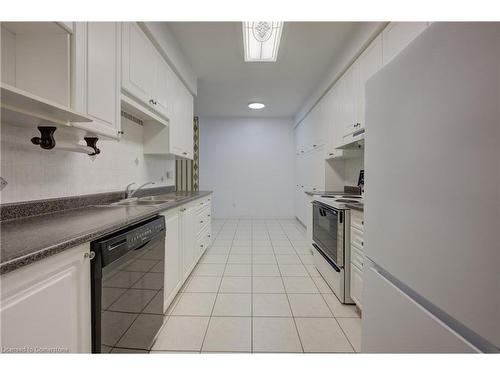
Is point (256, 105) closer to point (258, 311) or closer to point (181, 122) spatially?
point (181, 122)

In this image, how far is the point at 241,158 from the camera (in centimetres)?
607

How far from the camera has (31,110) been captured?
0.98 meters

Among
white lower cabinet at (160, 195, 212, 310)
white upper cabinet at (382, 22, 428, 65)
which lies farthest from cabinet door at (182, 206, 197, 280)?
white upper cabinet at (382, 22, 428, 65)

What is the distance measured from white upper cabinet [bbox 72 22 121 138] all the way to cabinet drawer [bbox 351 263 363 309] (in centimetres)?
206

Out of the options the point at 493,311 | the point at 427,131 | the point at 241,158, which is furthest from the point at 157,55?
the point at 241,158

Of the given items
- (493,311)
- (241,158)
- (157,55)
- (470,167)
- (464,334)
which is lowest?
(464,334)

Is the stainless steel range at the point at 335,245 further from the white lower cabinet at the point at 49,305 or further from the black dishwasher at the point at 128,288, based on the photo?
the white lower cabinet at the point at 49,305

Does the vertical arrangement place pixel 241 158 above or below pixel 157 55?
below

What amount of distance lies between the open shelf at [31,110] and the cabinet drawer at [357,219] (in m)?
1.86

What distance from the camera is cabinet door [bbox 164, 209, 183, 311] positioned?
1.75m

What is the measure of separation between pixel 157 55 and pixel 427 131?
2.46m

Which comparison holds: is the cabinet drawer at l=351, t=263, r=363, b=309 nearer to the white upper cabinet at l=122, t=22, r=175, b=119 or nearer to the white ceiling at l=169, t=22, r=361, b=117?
the white upper cabinet at l=122, t=22, r=175, b=119

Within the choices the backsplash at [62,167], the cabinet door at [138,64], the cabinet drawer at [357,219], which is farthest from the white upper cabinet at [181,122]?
the cabinet drawer at [357,219]

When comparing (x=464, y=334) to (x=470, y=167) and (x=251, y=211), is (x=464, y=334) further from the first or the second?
(x=251, y=211)
